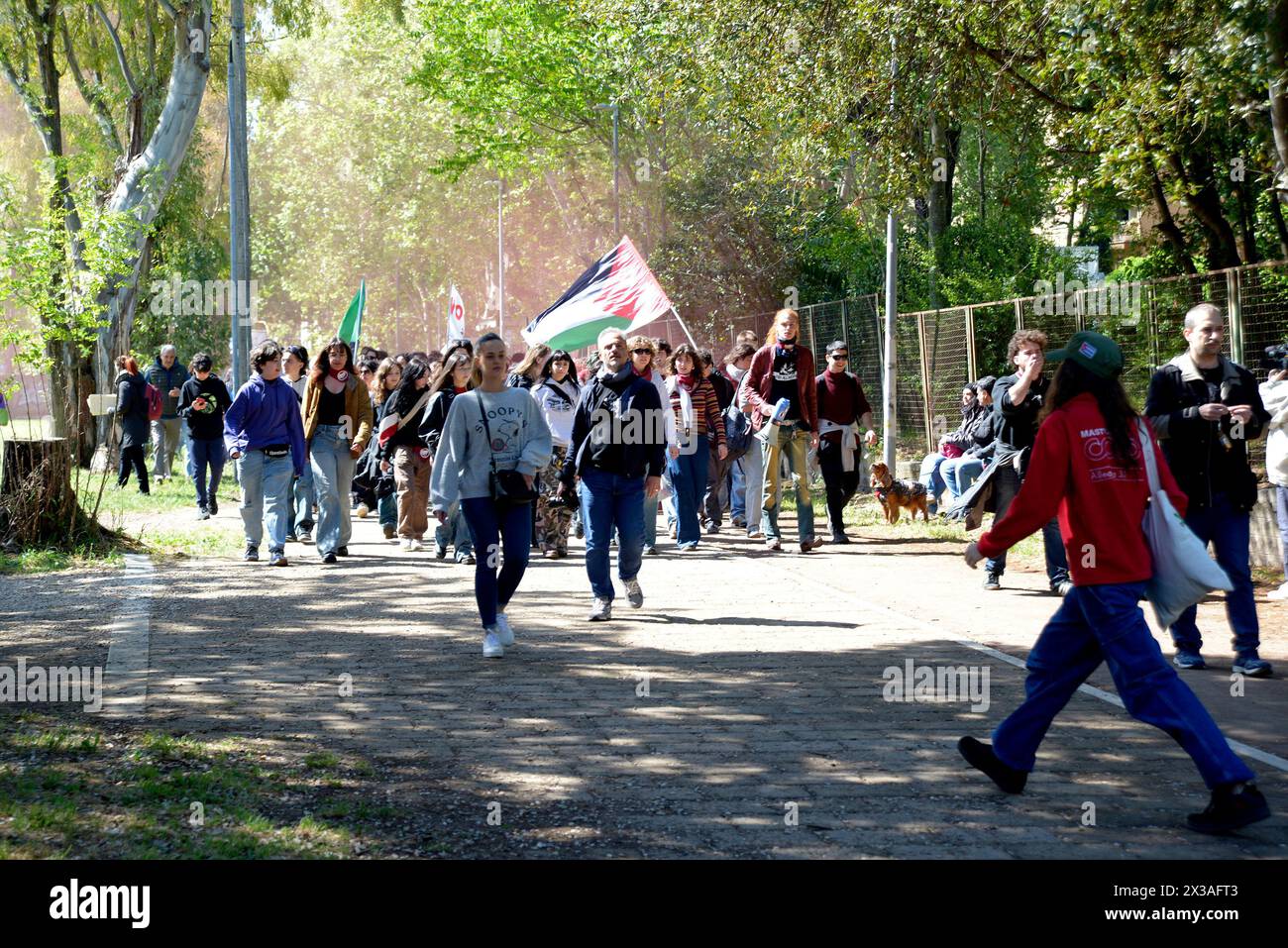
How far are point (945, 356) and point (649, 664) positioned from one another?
12953 millimetres

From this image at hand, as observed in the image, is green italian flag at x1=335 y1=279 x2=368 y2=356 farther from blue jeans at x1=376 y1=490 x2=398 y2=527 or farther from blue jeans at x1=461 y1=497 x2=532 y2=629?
blue jeans at x1=461 y1=497 x2=532 y2=629

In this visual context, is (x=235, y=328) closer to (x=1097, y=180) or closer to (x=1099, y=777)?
(x=1097, y=180)

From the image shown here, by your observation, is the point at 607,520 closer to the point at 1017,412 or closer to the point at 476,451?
the point at 476,451

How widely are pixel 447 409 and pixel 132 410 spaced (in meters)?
9.77

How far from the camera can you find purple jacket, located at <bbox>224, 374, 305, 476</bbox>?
1278 cm

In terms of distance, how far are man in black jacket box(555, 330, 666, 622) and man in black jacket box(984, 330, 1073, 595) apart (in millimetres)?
2389

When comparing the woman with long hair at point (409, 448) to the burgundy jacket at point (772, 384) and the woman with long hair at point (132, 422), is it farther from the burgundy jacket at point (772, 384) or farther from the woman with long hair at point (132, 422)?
the woman with long hair at point (132, 422)

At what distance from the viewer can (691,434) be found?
1442 cm

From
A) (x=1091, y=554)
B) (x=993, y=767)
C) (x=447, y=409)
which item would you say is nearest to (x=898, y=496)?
(x=447, y=409)

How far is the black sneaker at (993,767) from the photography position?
570 cm

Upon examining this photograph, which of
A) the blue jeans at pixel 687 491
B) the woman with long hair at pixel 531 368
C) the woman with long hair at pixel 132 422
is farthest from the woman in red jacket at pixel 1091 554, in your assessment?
the woman with long hair at pixel 132 422

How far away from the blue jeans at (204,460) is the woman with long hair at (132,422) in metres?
Answer: 2.83

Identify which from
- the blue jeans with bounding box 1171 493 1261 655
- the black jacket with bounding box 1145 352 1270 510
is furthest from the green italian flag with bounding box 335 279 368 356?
the blue jeans with bounding box 1171 493 1261 655

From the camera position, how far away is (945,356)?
2042 centimetres
